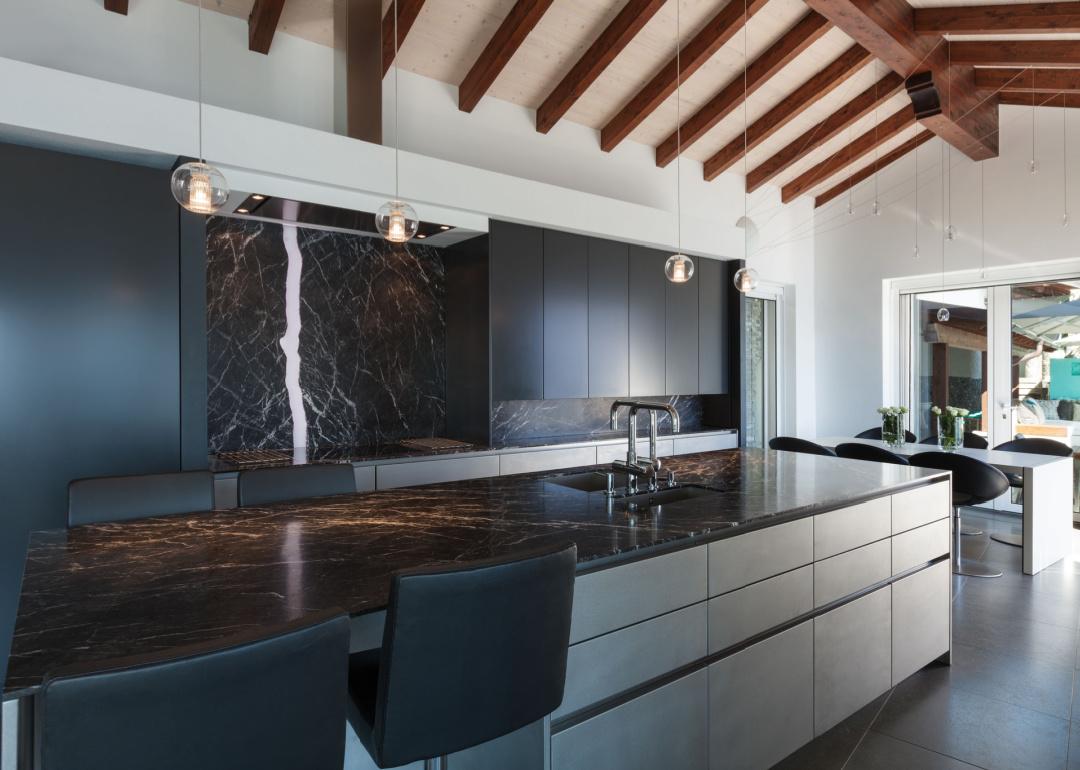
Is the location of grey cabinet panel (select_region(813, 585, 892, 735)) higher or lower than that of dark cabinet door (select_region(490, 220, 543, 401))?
lower

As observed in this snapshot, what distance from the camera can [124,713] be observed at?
0.84 m

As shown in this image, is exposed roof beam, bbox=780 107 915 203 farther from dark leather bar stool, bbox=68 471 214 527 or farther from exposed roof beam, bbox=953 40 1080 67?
dark leather bar stool, bbox=68 471 214 527

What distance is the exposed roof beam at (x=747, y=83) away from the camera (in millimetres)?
4328

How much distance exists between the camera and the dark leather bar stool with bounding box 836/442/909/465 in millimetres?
4215

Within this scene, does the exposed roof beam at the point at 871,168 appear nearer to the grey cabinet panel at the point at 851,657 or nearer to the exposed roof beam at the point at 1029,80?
the exposed roof beam at the point at 1029,80

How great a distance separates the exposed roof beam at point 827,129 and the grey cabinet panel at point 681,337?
4.36ft

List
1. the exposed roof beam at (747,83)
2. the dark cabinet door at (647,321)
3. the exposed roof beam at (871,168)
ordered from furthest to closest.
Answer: the exposed roof beam at (871,168), the dark cabinet door at (647,321), the exposed roof beam at (747,83)

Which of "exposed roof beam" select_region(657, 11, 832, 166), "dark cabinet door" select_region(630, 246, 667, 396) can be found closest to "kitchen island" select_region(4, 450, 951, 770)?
"dark cabinet door" select_region(630, 246, 667, 396)

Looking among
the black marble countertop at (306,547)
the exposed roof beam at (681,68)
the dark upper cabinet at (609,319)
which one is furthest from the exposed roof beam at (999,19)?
the black marble countertop at (306,547)

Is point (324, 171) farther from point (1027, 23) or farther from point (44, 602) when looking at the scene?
point (1027, 23)

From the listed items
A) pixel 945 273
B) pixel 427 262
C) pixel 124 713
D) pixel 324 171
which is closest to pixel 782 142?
pixel 945 273

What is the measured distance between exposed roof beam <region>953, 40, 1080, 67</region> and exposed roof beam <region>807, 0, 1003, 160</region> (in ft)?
0.17

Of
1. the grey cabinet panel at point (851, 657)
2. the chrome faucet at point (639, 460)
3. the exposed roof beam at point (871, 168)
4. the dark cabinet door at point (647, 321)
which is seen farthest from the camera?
the exposed roof beam at point (871, 168)

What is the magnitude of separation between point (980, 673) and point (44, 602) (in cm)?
346
